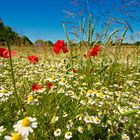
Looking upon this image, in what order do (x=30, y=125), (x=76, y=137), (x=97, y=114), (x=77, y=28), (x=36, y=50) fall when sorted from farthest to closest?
(x=36, y=50)
(x=77, y=28)
(x=97, y=114)
(x=76, y=137)
(x=30, y=125)

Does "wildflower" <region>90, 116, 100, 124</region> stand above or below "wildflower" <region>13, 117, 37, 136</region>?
below

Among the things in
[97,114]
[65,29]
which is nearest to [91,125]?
[97,114]

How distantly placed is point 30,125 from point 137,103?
1.44 m

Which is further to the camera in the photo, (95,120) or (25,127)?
(95,120)

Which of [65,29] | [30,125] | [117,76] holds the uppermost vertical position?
[65,29]

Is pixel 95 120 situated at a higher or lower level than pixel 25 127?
lower

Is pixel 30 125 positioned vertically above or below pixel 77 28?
below

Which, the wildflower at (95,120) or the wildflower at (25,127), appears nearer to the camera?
the wildflower at (25,127)

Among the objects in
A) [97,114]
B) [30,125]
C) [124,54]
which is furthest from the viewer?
[124,54]

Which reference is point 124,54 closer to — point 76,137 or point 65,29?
point 65,29

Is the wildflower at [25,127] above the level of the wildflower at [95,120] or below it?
above

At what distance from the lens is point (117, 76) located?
4230mm

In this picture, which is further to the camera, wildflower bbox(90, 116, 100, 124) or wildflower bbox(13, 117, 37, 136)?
wildflower bbox(90, 116, 100, 124)

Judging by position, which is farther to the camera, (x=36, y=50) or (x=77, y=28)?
(x=36, y=50)
